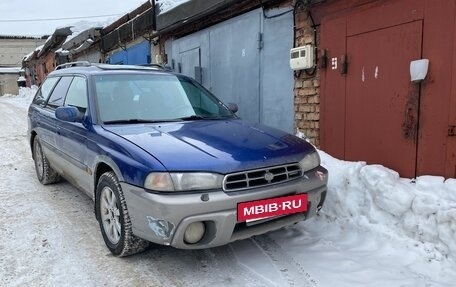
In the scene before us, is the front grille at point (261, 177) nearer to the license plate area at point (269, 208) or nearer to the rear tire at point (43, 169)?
the license plate area at point (269, 208)

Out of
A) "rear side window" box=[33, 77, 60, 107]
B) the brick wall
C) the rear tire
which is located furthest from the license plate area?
"rear side window" box=[33, 77, 60, 107]

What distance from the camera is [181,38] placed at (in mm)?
8336

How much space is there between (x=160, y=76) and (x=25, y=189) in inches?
99.6

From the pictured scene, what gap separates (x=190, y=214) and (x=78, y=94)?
2.29 m

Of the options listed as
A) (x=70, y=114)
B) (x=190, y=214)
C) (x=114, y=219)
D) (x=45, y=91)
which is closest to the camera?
(x=190, y=214)

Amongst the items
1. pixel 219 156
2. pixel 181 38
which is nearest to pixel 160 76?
pixel 219 156

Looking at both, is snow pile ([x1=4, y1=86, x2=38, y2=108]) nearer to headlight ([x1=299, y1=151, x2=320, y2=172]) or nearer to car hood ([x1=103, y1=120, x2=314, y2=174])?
car hood ([x1=103, y1=120, x2=314, y2=174])

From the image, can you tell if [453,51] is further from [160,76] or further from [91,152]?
[91,152]

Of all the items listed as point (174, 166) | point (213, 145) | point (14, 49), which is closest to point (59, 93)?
point (213, 145)

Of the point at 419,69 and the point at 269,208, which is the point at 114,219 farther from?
the point at 419,69

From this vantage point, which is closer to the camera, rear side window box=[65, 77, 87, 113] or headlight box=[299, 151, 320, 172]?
headlight box=[299, 151, 320, 172]

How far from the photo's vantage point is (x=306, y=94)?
16.9 ft

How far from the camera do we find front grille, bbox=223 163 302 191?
267 cm

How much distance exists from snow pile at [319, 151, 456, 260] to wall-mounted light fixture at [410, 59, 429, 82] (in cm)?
89
